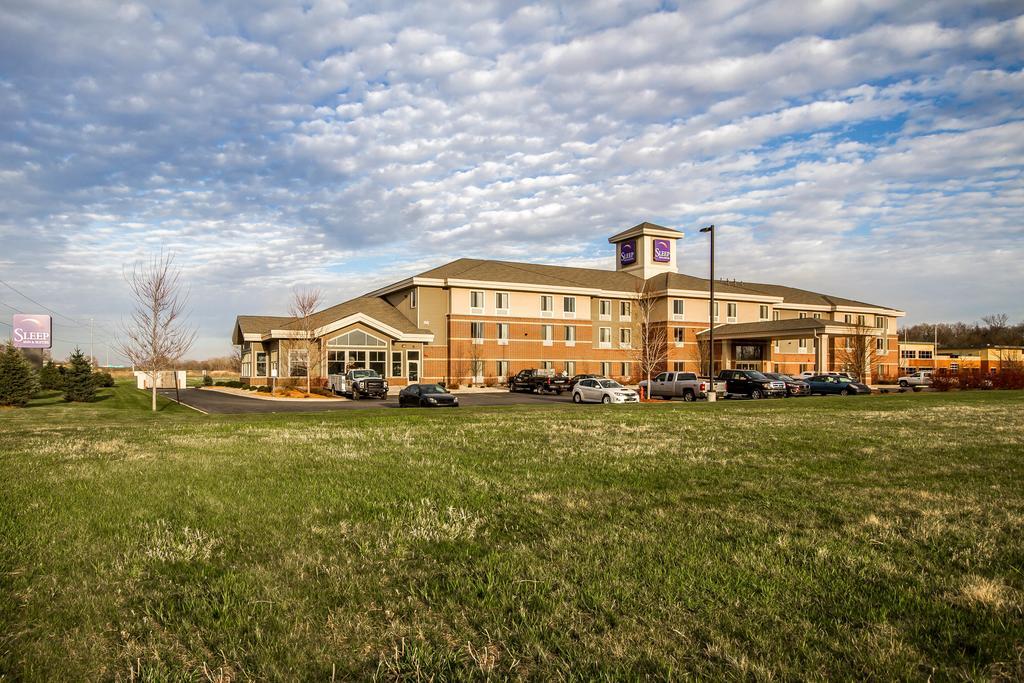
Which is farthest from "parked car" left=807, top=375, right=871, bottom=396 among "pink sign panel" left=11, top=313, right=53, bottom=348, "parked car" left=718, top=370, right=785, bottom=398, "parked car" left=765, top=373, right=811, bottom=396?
"pink sign panel" left=11, top=313, right=53, bottom=348

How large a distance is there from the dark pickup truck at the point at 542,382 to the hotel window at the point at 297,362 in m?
16.2

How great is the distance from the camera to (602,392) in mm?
35000

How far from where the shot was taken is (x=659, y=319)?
63.2m

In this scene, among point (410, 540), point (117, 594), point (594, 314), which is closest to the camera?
point (117, 594)

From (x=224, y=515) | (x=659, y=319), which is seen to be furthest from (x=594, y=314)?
(x=224, y=515)

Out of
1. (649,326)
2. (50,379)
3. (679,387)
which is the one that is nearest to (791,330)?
(649,326)

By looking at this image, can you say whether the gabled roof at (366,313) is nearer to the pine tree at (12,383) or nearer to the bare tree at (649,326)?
the pine tree at (12,383)

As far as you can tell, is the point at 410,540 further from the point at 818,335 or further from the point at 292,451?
the point at 818,335

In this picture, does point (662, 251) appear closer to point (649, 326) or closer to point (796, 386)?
point (649, 326)

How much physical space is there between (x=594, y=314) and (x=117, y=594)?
59032 mm

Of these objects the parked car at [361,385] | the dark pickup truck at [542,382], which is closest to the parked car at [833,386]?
the dark pickup truck at [542,382]

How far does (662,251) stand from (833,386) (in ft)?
100

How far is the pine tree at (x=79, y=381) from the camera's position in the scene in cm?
3659

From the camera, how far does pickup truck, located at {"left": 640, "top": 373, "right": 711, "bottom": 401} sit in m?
37.5
